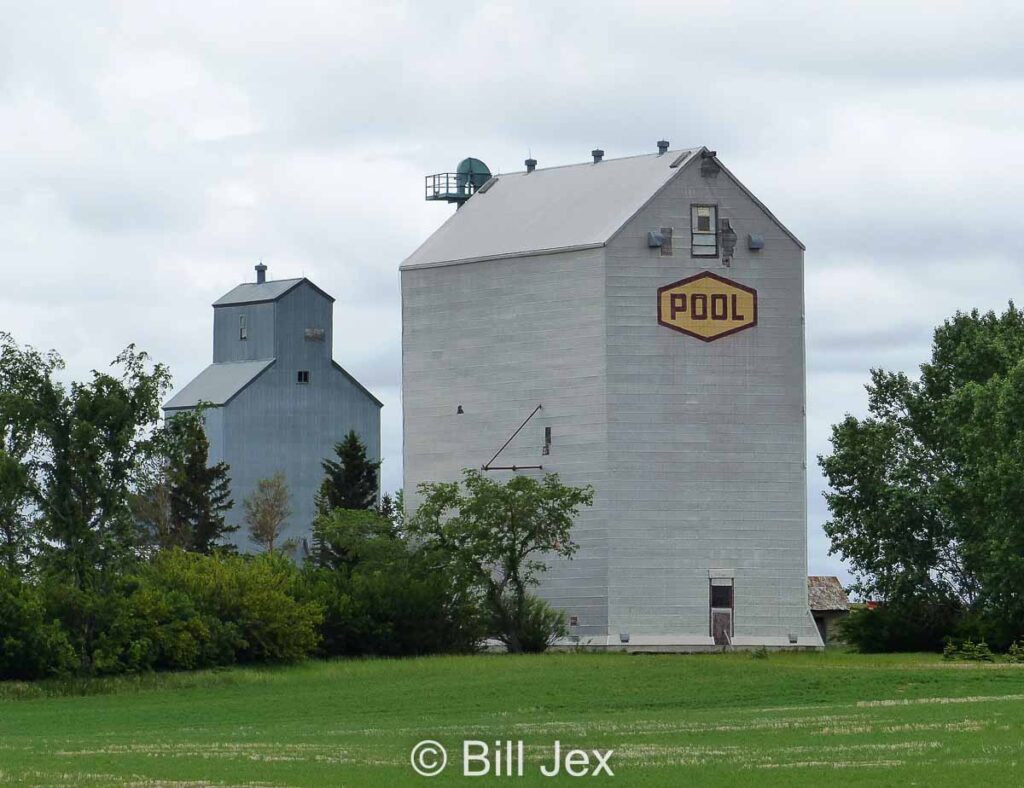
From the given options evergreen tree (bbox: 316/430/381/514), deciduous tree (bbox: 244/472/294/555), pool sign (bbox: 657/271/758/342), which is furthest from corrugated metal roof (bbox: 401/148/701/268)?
deciduous tree (bbox: 244/472/294/555)

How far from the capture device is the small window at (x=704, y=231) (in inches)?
3248

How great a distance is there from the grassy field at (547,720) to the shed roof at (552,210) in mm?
17968

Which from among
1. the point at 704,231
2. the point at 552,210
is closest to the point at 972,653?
the point at 704,231

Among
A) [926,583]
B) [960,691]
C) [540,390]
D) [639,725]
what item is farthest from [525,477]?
[639,725]

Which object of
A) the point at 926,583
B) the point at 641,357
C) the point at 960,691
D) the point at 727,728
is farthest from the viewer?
the point at 926,583

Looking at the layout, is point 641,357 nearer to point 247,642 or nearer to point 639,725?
point 247,642

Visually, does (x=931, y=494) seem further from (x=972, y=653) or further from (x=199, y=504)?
(x=199, y=504)

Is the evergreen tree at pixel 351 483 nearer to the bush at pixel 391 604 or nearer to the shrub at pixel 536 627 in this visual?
the bush at pixel 391 604

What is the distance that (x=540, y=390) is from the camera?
3228 inches

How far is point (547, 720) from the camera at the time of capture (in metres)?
49.2

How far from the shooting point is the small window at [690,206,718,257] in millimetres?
82500

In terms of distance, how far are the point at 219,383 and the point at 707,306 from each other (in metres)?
46.3

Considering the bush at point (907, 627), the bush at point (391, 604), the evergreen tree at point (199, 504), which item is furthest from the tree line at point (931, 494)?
the evergreen tree at point (199, 504)

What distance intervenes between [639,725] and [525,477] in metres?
32.7
